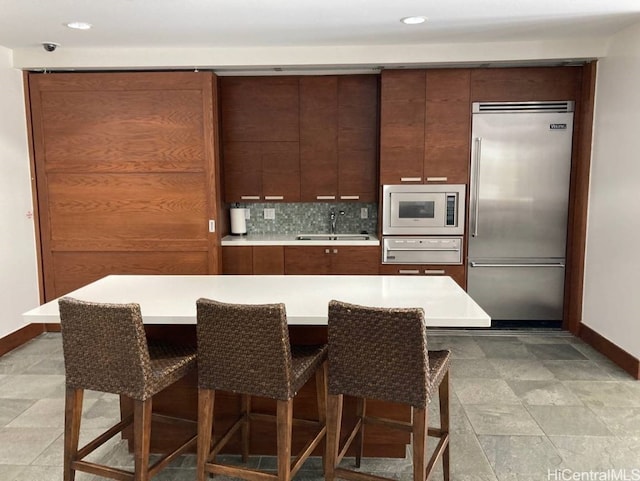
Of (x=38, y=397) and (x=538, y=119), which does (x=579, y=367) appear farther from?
(x=38, y=397)

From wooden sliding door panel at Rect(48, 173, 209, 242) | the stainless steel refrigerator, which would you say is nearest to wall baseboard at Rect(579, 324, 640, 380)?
the stainless steel refrigerator

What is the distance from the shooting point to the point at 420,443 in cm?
201

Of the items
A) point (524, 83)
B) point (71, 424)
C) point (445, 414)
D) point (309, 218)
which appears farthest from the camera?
point (309, 218)

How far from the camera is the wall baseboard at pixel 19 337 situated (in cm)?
420

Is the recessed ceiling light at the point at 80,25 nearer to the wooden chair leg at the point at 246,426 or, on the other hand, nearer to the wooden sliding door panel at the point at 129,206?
the wooden sliding door panel at the point at 129,206

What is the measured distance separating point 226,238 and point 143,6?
2.28m

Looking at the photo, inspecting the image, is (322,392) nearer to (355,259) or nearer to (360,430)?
(360,430)

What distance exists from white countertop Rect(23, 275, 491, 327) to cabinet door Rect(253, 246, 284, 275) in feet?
5.47

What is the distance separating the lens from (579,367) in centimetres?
390

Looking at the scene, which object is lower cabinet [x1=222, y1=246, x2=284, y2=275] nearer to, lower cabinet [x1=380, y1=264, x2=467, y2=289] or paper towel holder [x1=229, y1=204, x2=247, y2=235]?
paper towel holder [x1=229, y1=204, x2=247, y2=235]

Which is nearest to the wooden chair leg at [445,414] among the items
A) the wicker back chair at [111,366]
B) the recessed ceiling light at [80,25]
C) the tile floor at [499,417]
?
the tile floor at [499,417]

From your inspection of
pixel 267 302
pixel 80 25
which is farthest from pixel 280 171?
pixel 267 302

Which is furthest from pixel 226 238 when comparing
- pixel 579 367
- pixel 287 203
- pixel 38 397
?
pixel 579 367

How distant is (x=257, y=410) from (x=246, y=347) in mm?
726
